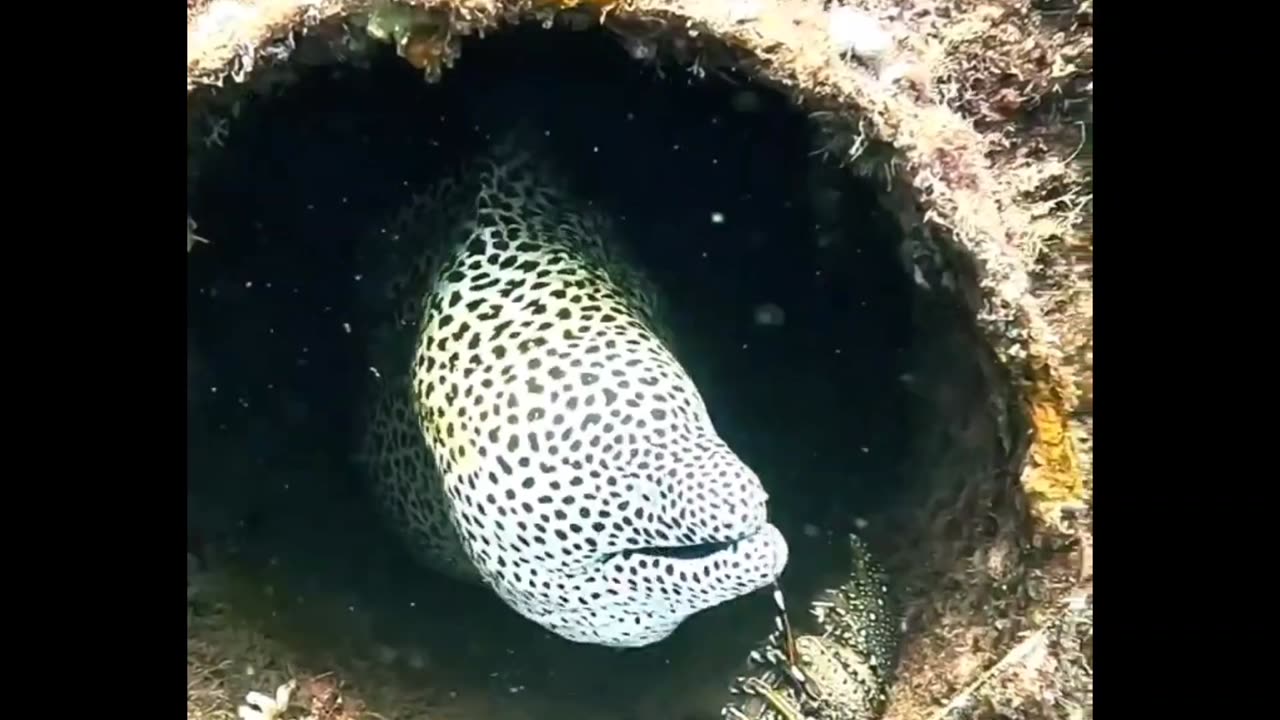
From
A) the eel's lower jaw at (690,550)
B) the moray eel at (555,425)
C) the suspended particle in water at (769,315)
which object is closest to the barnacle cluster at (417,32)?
the moray eel at (555,425)

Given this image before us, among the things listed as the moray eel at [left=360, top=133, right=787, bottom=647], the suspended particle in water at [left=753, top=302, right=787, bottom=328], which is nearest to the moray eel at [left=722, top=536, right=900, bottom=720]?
the moray eel at [left=360, top=133, right=787, bottom=647]

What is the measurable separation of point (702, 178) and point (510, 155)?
657 mm

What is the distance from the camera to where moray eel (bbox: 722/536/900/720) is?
10.4ft

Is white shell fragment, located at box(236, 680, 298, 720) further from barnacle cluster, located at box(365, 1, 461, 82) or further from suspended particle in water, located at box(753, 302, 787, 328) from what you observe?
suspended particle in water, located at box(753, 302, 787, 328)

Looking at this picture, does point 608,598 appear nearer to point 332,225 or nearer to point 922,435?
point 922,435

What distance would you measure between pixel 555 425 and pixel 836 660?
3.90 ft

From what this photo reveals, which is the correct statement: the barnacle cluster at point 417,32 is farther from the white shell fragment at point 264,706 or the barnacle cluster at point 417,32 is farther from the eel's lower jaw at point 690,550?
the white shell fragment at point 264,706

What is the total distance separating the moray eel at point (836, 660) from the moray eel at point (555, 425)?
1.66 feet

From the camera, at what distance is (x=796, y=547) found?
3.85m

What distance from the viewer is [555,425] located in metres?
2.87

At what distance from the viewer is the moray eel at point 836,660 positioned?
316cm

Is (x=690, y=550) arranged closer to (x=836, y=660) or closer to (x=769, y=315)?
(x=836, y=660)

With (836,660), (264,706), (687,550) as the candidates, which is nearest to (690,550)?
(687,550)

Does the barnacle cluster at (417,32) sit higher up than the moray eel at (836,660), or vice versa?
the barnacle cluster at (417,32)
